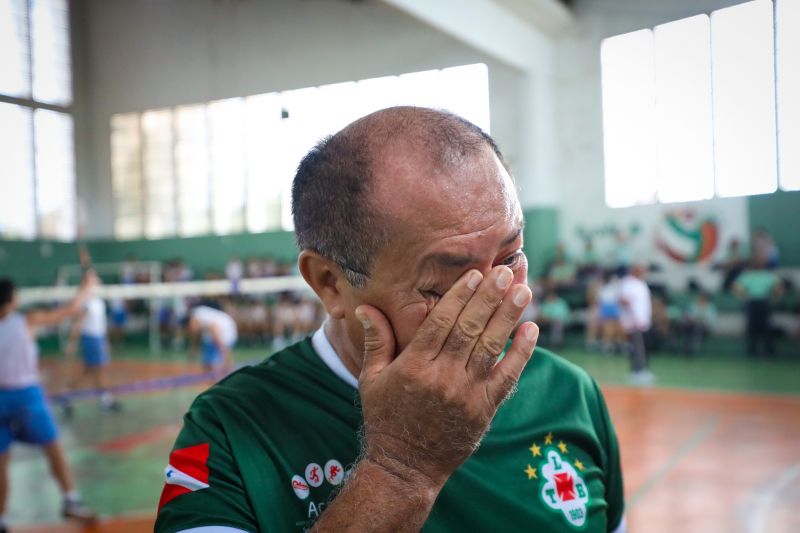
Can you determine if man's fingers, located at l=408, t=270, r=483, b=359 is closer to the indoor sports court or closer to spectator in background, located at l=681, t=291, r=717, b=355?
the indoor sports court

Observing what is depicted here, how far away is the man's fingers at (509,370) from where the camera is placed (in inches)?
35.6

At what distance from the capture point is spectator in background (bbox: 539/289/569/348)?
442 inches

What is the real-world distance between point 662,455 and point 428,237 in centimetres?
479

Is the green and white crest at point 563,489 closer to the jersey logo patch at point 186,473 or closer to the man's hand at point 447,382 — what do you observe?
the man's hand at point 447,382

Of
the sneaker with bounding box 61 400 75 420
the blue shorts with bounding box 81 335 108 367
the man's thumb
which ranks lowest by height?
the sneaker with bounding box 61 400 75 420

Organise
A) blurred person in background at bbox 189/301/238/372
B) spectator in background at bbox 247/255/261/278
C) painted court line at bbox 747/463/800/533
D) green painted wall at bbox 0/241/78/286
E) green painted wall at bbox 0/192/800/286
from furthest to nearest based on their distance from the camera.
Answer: green painted wall at bbox 0/241/78/286 → spectator in background at bbox 247/255/261/278 → green painted wall at bbox 0/192/800/286 → blurred person in background at bbox 189/301/238/372 → painted court line at bbox 747/463/800/533

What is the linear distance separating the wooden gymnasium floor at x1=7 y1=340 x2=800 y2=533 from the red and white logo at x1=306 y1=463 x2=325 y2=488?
123 inches

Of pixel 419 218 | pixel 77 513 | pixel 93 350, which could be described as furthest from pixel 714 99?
pixel 93 350

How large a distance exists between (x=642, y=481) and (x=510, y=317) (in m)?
4.16

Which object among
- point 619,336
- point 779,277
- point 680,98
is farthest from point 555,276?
point 680,98

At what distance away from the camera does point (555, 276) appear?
1162cm

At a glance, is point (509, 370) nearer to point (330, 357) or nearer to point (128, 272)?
point (330, 357)

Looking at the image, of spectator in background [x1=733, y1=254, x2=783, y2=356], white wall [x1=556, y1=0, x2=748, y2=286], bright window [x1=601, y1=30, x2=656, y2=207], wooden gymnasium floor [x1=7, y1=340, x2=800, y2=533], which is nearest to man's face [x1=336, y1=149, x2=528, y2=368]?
bright window [x1=601, y1=30, x2=656, y2=207]

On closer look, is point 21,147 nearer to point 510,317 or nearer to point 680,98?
point 510,317
